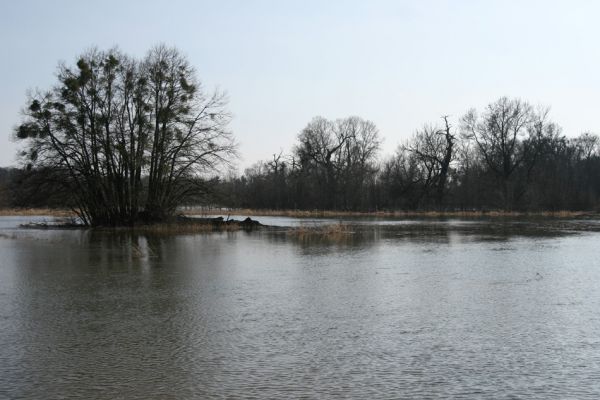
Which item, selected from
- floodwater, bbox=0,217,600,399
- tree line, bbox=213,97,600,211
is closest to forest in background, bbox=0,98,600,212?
tree line, bbox=213,97,600,211

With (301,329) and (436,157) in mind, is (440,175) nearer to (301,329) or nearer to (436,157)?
(436,157)

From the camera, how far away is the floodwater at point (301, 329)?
5742mm

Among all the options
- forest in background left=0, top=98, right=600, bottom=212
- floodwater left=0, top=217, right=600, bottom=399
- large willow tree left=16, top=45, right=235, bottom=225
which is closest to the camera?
floodwater left=0, top=217, right=600, bottom=399

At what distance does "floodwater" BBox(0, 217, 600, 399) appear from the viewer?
5.74m

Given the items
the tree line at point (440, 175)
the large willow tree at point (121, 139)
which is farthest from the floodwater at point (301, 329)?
the tree line at point (440, 175)

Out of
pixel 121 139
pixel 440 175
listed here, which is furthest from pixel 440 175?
pixel 121 139

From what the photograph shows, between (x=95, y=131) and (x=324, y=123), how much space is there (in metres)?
51.9

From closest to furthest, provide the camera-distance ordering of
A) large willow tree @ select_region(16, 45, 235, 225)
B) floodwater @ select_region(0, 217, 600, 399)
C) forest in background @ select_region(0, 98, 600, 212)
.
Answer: floodwater @ select_region(0, 217, 600, 399)
large willow tree @ select_region(16, 45, 235, 225)
forest in background @ select_region(0, 98, 600, 212)

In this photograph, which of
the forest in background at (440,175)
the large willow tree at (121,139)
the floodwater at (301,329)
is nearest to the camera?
the floodwater at (301,329)

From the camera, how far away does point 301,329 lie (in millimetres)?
8234

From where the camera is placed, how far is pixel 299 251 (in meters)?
20.8

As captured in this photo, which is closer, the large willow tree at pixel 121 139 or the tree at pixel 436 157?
the large willow tree at pixel 121 139

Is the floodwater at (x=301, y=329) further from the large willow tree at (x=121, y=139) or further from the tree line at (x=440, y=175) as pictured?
the tree line at (x=440, y=175)

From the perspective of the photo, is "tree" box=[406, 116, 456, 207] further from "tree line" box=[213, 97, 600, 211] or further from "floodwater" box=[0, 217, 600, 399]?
"floodwater" box=[0, 217, 600, 399]
